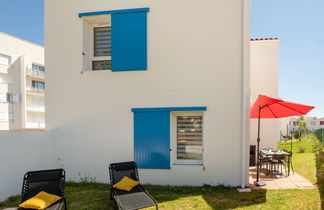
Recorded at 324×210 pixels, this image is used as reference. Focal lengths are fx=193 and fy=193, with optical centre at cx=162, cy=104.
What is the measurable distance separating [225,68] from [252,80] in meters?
4.40

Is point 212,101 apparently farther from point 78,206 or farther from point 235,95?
point 78,206

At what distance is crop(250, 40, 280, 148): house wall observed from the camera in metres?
9.09

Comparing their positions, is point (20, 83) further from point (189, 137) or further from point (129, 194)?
point (129, 194)

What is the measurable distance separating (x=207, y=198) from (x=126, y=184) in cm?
209

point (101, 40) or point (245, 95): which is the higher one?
point (101, 40)

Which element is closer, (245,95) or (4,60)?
(245,95)

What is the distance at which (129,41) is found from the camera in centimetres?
614

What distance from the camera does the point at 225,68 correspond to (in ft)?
18.9

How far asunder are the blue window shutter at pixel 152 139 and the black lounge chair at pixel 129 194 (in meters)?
0.72

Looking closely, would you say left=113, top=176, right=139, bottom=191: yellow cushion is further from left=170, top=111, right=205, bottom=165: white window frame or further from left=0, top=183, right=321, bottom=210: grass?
left=170, top=111, right=205, bottom=165: white window frame

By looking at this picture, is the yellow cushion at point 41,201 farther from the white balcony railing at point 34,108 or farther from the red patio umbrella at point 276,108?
the white balcony railing at point 34,108

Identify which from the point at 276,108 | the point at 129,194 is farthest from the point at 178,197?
the point at 276,108

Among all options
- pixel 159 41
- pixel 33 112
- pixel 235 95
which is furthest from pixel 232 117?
pixel 33 112

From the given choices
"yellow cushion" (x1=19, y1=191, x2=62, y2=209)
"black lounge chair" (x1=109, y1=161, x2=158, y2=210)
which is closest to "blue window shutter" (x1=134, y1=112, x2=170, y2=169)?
"black lounge chair" (x1=109, y1=161, x2=158, y2=210)
